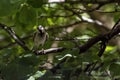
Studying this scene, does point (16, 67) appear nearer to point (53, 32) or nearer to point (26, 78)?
point (26, 78)

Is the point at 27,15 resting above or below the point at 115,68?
above

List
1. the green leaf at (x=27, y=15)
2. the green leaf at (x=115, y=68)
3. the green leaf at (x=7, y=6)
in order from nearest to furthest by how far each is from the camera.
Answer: the green leaf at (x=7, y=6), the green leaf at (x=115, y=68), the green leaf at (x=27, y=15)

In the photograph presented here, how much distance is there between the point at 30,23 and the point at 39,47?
8 centimetres

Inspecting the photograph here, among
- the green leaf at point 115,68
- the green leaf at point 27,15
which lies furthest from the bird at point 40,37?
the green leaf at point 115,68

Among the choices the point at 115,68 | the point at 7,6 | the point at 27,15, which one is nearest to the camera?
the point at 7,6

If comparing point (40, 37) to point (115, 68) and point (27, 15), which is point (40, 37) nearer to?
point (27, 15)

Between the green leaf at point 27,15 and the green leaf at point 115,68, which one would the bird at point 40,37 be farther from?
the green leaf at point 115,68

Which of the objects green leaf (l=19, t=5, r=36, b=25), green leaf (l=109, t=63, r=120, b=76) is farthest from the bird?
green leaf (l=109, t=63, r=120, b=76)

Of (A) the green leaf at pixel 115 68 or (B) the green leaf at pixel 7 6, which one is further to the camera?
(A) the green leaf at pixel 115 68

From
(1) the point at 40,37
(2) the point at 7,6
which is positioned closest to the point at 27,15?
(1) the point at 40,37

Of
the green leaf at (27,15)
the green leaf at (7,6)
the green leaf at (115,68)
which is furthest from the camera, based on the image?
the green leaf at (27,15)

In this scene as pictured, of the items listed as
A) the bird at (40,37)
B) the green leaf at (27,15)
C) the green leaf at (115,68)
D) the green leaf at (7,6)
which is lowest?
the green leaf at (115,68)

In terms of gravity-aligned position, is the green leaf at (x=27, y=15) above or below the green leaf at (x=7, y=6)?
below

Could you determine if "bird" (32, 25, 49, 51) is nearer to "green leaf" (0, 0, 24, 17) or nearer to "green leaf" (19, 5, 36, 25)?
"green leaf" (19, 5, 36, 25)
